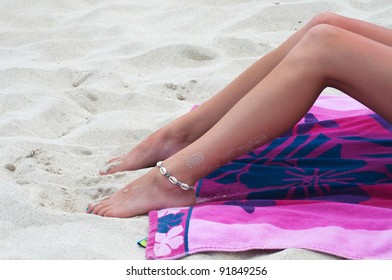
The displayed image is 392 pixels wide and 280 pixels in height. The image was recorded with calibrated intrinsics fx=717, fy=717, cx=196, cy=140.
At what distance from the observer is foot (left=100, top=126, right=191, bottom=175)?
2062mm

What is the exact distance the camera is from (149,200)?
1793 mm

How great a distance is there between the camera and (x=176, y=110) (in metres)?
2.53

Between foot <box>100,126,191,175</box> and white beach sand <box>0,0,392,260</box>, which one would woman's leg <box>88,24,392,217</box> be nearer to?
white beach sand <box>0,0,392,260</box>

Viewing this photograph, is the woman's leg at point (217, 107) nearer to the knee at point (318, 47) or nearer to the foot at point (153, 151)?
the foot at point (153, 151)

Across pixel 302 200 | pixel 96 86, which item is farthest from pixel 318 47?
pixel 96 86

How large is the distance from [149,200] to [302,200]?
1.24 feet

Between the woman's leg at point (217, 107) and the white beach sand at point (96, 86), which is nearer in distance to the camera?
the white beach sand at point (96, 86)

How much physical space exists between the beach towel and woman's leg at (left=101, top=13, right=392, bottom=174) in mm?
160

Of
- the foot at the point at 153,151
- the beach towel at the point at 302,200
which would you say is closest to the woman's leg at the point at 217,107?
the foot at the point at 153,151

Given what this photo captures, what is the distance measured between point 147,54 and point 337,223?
5.23ft

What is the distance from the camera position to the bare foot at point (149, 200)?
178cm

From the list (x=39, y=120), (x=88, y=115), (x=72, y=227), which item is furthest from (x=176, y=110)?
(x=72, y=227)

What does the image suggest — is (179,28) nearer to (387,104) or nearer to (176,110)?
(176,110)

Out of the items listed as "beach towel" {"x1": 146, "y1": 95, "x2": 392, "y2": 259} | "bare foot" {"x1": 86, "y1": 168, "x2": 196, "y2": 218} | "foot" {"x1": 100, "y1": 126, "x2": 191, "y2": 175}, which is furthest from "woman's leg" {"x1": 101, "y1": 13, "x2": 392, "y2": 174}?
"bare foot" {"x1": 86, "y1": 168, "x2": 196, "y2": 218}
